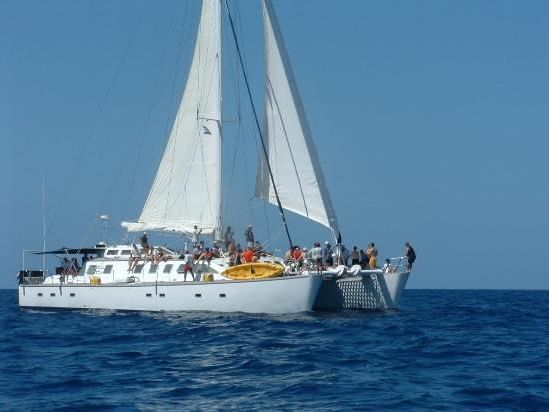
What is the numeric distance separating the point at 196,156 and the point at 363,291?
26.2ft

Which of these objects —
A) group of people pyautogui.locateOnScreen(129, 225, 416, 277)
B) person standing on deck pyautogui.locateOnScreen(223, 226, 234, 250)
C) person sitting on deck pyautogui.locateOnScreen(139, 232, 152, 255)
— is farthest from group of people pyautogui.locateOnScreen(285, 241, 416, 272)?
person sitting on deck pyautogui.locateOnScreen(139, 232, 152, 255)

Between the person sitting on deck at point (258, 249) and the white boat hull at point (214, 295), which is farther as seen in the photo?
the person sitting on deck at point (258, 249)

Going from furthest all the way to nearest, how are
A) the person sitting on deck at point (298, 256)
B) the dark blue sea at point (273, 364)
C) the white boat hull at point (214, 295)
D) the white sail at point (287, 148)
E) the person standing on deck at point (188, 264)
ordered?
the white sail at point (287, 148), the person standing on deck at point (188, 264), the person sitting on deck at point (298, 256), the white boat hull at point (214, 295), the dark blue sea at point (273, 364)

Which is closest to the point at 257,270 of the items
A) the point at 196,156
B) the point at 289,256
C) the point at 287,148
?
the point at 289,256

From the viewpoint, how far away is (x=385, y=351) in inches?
771

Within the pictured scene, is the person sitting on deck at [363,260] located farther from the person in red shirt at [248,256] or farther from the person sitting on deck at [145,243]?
the person sitting on deck at [145,243]

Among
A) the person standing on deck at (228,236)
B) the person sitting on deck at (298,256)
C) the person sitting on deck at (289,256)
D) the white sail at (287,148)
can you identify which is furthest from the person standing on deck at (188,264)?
the white sail at (287,148)

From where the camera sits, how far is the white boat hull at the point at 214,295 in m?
27.6

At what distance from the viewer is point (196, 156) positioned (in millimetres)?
33000

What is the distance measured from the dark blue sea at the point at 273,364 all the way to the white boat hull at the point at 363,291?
241cm

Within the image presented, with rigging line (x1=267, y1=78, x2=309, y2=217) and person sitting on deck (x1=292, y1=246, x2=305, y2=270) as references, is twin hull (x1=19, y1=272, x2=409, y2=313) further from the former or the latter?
rigging line (x1=267, y1=78, x2=309, y2=217)

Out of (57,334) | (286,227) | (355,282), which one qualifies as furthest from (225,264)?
(57,334)

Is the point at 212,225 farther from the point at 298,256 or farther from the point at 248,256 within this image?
the point at 298,256

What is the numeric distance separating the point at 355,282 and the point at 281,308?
3756 millimetres
